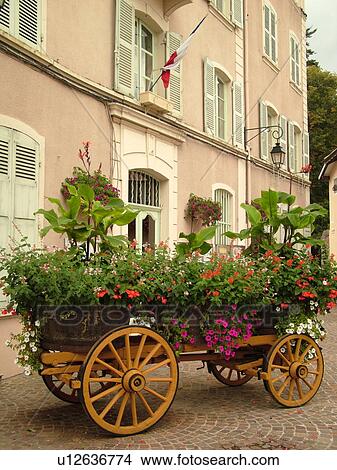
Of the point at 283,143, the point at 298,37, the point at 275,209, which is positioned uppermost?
the point at 298,37

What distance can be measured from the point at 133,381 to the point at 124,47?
6040 millimetres

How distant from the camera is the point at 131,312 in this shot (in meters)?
3.99

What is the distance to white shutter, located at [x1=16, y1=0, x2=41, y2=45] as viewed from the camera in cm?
646

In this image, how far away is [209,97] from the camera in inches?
428

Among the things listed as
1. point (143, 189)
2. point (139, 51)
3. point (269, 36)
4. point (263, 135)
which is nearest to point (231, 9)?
point (269, 36)

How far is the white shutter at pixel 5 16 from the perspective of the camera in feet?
20.3

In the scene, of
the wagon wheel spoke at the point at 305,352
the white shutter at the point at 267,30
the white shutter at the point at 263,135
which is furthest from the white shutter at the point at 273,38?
the wagon wheel spoke at the point at 305,352

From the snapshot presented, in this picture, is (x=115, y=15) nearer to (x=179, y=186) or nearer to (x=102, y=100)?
(x=102, y=100)

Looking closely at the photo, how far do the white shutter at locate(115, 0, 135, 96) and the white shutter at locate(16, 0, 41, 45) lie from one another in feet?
5.37

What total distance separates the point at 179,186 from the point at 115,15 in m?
3.13

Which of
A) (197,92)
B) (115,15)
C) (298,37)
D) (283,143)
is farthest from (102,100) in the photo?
(298,37)

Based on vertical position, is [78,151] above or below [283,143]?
below

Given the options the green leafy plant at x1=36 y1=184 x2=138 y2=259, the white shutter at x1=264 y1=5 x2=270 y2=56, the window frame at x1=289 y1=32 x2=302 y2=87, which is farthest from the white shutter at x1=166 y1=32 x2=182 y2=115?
the window frame at x1=289 y1=32 x2=302 y2=87

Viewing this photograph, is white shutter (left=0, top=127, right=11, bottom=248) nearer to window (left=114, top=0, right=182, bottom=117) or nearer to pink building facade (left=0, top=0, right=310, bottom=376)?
pink building facade (left=0, top=0, right=310, bottom=376)
